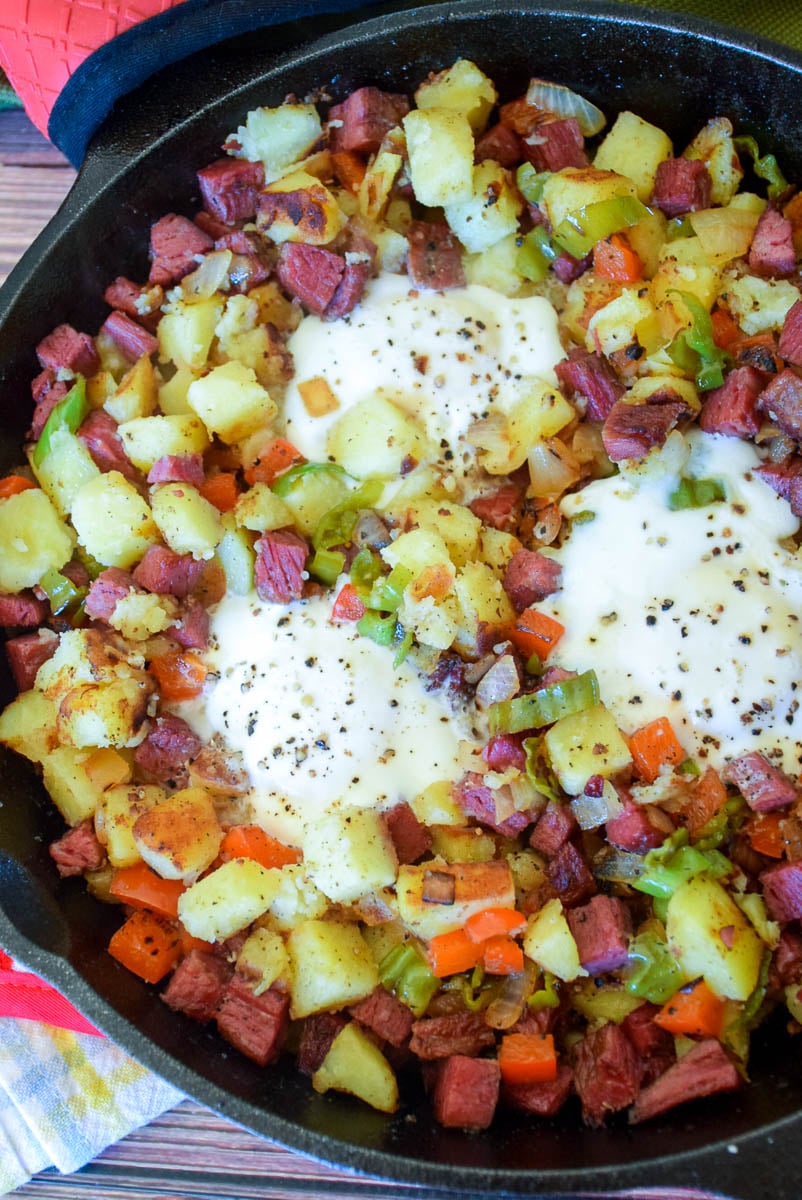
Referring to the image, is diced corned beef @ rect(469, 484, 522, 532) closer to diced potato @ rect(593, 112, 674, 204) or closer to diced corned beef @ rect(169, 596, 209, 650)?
diced corned beef @ rect(169, 596, 209, 650)

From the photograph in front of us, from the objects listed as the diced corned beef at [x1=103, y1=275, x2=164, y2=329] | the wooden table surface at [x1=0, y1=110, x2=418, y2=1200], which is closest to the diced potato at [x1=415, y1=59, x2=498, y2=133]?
the diced corned beef at [x1=103, y1=275, x2=164, y2=329]

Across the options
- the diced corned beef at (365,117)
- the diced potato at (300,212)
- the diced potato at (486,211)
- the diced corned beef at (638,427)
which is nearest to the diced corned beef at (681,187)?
the diced potato at (486,211)

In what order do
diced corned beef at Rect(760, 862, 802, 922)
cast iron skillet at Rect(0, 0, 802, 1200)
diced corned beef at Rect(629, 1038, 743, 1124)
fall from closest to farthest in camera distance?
cast iron skillet at Rect(0, 0, 802, 1200), diced corned beef at Rect(629, 1038, 743, 1124), diced corned beef at Rect(760, 862, 802, 922)

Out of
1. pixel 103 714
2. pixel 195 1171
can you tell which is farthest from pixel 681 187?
pixel 195 1171

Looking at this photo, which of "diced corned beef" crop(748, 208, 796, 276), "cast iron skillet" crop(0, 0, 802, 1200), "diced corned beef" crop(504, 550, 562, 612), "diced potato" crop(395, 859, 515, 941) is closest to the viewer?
"cast iron skillet" crop(0, 0, 802, 1200)

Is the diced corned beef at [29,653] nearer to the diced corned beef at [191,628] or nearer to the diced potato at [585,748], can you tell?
the diced corned beef at [191,628]

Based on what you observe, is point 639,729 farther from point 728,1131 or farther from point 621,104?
point 621,104

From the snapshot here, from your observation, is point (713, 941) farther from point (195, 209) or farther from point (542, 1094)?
point (195, 209)
